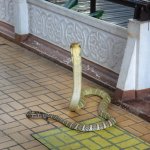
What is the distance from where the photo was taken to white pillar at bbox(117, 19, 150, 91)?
526 centimetres

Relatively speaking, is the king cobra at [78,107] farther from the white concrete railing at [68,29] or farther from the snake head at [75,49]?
the white concrete railing at [68,29]

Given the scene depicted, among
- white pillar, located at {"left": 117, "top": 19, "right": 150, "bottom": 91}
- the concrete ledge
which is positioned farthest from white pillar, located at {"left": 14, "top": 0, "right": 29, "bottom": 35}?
white pillar, located at {"left": 117, "top": 19, "right": 150, "bottom": 91}

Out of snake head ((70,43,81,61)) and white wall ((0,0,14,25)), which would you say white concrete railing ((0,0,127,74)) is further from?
snake head ((70,43,81,61))

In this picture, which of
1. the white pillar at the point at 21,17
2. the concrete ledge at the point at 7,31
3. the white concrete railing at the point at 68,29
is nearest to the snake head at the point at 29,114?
the white concrete railing at the point at 68,29

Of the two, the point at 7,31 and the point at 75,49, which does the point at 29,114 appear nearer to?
the point at 75,49

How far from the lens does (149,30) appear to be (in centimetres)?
529

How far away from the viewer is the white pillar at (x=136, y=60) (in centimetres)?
526

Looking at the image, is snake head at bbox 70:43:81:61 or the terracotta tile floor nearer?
the terracotta tile floor

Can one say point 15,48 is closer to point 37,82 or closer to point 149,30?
point 37,82

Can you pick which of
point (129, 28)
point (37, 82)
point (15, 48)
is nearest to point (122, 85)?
point (129, 28)

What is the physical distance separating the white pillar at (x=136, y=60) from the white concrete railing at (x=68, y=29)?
35 cm

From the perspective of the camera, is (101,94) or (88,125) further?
(101,94)

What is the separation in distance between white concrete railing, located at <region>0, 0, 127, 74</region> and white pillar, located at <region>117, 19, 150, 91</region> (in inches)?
13.9

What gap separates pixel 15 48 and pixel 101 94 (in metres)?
2.44
